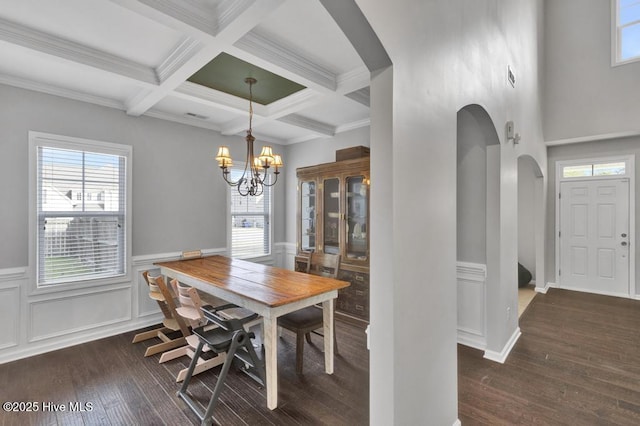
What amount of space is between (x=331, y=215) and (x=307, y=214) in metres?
0.53

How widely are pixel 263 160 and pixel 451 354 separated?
222cm

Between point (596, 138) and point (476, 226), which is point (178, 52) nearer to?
point (476, 226)

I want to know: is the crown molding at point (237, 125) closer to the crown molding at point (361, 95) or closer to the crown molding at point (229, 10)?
the crown molding at point (361, 95)

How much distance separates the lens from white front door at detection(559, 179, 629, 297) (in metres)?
4.94

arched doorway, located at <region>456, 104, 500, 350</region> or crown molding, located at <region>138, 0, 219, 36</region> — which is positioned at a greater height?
crown molding, located at <region>138, 0, 219, 36</region>

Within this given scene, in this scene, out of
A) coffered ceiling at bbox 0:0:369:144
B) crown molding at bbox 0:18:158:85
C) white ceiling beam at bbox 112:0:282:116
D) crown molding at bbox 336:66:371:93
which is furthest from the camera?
crown molding at bbox 336:66:371:93

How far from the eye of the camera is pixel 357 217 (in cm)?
404

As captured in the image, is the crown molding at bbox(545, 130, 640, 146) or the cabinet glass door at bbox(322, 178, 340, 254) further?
the crown molding at bbox(545, 130, 640, 146)

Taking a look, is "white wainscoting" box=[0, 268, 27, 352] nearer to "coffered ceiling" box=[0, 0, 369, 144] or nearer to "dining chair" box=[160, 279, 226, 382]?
"dining chair" box=[160, 279, 226, 382]

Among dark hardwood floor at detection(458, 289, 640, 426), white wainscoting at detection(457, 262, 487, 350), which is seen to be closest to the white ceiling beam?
white wainscoting at detection(457, 262, 487, 350)

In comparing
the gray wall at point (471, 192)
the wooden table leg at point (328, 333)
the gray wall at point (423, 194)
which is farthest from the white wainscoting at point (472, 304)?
the wooden table leg at point (328, 333)

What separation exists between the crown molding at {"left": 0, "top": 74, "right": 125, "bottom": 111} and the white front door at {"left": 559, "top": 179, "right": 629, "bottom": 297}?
7.22m

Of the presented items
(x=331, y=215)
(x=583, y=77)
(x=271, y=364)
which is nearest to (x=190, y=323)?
(x=271, y=364)

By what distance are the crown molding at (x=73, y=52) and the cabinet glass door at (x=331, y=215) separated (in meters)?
2.47
